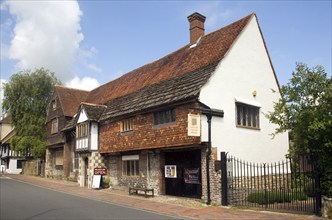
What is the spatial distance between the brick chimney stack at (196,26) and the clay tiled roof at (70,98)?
51.9 feet

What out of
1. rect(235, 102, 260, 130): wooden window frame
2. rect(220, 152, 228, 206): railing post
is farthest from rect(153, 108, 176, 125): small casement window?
rect(220, 152, 228, 206): railing post

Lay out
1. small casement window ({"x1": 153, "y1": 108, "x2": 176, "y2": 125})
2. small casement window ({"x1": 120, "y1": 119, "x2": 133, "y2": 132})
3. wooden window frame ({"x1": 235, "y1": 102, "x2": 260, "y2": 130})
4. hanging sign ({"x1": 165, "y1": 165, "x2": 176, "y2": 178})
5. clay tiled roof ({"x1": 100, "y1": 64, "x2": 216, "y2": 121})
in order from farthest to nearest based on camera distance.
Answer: small casement window ({"x1": 120, "y1": 119, "x2": 133, "y2": 132}), wooden window frame ({"x1": 235, "y1": 102, "x2": 260, "y2": 130}), hanging sign ({"x1": 165, "y1": 165, "x2": 176, "y2": 178}), small casement window ({"x1": 153, "y1": 108, "x2": 176, "y2": 125}), clay tiled roof ({"x1": 100, "y1": 64, "x2": 216, "y2": 121})

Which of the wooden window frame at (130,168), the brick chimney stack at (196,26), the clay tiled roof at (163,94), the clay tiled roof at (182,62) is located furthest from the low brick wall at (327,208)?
the brick chimney stack at (196,26)

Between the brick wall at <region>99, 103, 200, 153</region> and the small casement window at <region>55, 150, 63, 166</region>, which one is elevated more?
the brick wall at <region>99, 103, 200, 153</region>

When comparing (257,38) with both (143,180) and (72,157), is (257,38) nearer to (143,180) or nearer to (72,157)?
(143,180)

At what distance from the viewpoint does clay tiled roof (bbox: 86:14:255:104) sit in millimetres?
19859

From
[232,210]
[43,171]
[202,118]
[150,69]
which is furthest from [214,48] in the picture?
[43,171]

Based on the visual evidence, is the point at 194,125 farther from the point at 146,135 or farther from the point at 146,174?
the point at 146,174

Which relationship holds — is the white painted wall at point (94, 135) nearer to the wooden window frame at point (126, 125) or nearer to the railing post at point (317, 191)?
the wooden window frame at point (126, 125)

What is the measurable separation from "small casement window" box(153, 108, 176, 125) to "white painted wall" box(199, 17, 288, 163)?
223 cm

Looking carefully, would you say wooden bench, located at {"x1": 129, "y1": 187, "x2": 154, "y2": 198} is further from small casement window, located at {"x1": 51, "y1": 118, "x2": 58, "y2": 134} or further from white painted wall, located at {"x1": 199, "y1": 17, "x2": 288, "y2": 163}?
small casement window, located at {"x1": 51, "y1": 118, "x2": 58, "y2": 134}

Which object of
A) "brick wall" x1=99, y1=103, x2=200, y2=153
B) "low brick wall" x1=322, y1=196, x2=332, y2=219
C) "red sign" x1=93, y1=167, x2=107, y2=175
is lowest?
"low brick wall" x1=322, y1=196, x2=332, y2=219

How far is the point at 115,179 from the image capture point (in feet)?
80.0

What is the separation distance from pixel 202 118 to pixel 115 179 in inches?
403
